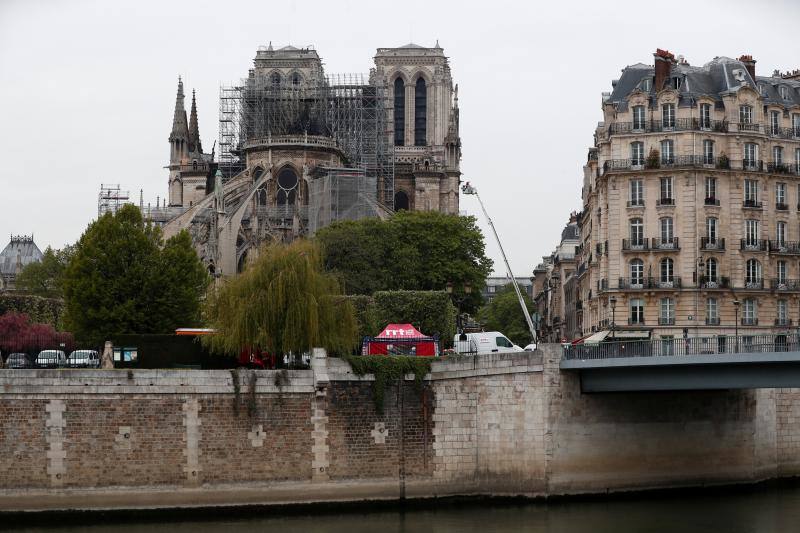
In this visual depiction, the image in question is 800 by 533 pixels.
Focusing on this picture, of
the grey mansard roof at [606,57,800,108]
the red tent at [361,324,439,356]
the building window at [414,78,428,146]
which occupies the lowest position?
the red tent at [361,324,439,356]

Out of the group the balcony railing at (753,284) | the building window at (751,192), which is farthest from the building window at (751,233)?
the balcony railing at (753,284)

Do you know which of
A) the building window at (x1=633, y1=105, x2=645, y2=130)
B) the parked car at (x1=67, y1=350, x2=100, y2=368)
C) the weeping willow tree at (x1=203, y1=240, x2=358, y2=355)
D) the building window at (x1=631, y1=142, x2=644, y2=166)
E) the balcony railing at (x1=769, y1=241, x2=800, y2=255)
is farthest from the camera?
the building window at (x1=633, y1=105, x2=645, y2=130)

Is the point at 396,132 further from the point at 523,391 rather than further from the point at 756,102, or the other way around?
the point at 523,391

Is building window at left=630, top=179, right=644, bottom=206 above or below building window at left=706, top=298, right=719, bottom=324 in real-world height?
above

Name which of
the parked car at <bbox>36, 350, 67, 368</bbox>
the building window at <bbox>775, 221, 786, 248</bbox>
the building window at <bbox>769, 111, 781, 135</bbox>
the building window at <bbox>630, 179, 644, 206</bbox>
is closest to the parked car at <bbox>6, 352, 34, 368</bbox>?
the parked car at <bbox>36, 350, 67, 368</bbox>

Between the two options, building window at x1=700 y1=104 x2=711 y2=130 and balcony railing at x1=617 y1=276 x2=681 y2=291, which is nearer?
balcony railing at x1=617 y1=276 x2=681 y2=291

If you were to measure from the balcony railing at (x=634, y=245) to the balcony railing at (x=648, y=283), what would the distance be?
1.17 metres

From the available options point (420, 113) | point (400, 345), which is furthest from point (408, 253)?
point (420, 113)

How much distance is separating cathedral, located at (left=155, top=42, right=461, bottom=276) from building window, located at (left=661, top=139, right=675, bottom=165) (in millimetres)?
37383

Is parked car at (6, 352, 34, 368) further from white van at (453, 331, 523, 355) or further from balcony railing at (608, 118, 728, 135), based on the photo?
balcony railing at (608, 118, 728, 135)

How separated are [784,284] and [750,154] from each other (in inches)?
209

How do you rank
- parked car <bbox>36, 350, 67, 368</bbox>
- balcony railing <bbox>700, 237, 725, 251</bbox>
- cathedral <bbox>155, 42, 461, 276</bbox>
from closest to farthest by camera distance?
parked car <bbox>36, 350, 67, 368</bbox>, balcony railing <bbox>700, 237, 725, 251</bbox>, cathedral <bbox>155, 42, 461, 276</bbox>

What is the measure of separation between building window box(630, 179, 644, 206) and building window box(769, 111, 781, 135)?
5.93 m

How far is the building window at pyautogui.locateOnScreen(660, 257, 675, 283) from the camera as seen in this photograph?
5434cm
